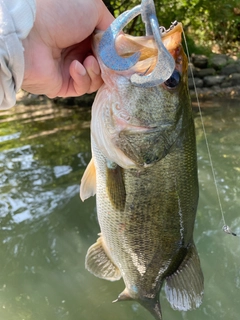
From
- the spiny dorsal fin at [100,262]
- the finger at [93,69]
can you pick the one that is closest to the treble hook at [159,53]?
the finger at [93,69]

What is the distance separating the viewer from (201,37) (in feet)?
42.6

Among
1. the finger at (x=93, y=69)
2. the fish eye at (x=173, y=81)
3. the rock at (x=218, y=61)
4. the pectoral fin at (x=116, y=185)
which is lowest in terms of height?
the rock at (x=218, y=61)

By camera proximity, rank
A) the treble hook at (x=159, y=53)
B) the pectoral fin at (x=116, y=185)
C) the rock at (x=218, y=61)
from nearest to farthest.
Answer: the treble hook at (x=159, y=53), the pectoral fin at (x=116, y=185), the rock at (x=218, y=61)

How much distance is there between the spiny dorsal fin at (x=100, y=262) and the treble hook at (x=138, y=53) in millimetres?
1084

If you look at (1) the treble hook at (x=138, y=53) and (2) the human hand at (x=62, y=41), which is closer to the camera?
(1) the treble hook at (x=138, y=53)

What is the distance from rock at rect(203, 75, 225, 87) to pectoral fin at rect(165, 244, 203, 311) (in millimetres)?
8996

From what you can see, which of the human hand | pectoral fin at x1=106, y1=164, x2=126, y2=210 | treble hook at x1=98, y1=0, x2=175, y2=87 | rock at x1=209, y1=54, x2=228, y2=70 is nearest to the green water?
pectoral fin at x1=106, y1=164, x2=126, y2=210

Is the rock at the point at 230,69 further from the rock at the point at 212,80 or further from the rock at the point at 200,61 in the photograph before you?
the rock at the point at 200,61

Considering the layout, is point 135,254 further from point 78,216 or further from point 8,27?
point 78,216

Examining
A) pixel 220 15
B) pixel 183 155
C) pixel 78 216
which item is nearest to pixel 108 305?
pixel 78 216

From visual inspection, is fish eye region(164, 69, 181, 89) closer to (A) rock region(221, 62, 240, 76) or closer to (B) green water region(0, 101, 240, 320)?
(B) green water region(0, 101, 240, 320)

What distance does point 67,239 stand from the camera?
4.06m

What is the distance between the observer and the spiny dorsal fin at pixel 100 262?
216 centimetres

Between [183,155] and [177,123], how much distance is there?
0.16m
